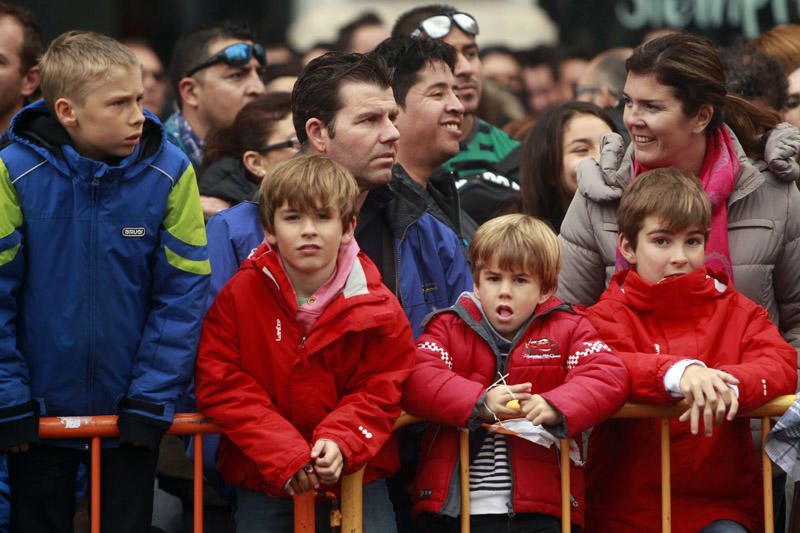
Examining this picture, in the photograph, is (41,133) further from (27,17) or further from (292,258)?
(27,17)

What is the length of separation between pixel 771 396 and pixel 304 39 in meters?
10.8

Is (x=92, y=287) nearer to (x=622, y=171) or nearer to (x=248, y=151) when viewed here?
(x=622, y=171)

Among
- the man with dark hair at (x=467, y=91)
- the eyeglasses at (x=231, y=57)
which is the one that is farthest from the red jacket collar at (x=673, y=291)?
the eyeglasses at (x=231, y=57)

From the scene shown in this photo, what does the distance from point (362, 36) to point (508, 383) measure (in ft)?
21.1

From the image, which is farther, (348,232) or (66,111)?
(348,232)

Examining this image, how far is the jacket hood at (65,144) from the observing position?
474cm

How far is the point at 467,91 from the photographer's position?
7898 millimetres

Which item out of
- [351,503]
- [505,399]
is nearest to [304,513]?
[351,503]

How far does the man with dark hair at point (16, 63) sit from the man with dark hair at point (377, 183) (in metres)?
1.63

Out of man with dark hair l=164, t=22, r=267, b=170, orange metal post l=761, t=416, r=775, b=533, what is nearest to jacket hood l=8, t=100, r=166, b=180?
→ orange metal post l=761, t=416, r=775, b=533

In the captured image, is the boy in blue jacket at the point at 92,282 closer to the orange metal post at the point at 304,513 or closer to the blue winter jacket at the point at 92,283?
the blue winter jacket at the point at 92,283

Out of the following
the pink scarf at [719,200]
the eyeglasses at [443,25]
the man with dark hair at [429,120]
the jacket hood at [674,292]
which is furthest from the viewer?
the eyeglasses at [443,25]

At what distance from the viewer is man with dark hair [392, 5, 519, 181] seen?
25.1 feet

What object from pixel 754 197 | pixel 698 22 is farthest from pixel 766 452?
pixel 698 22
